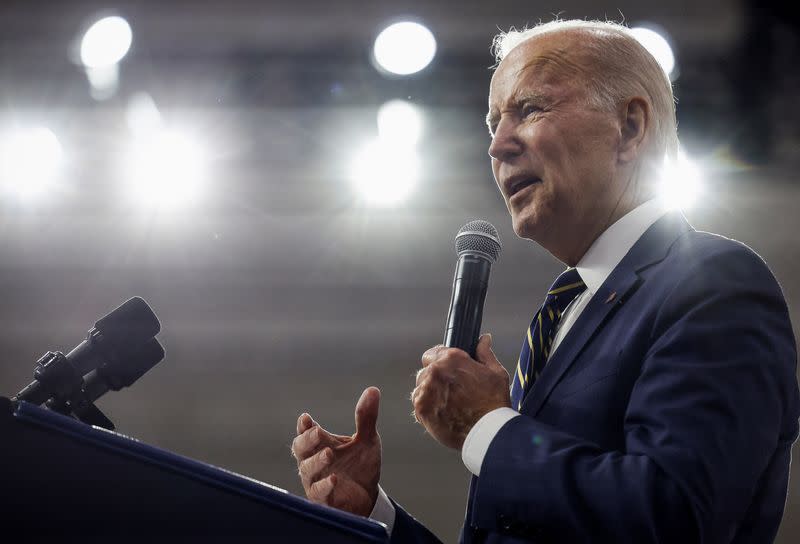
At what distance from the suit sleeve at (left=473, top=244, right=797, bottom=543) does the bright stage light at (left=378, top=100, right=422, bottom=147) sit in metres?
2.47

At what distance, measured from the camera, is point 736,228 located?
3.87 m

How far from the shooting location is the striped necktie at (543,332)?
1390 millimetres

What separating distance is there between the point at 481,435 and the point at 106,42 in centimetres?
295

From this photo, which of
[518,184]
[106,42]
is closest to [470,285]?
[518,184]

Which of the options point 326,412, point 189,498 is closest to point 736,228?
point 326,412

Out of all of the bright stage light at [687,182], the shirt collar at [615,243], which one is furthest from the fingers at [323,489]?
the bright stage light at [687,182]

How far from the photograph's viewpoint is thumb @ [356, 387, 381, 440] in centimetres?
144

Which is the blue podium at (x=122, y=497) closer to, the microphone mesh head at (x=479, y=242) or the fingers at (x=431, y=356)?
the fingers at (x=431, y=356)

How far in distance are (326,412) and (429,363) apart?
331 centimetres

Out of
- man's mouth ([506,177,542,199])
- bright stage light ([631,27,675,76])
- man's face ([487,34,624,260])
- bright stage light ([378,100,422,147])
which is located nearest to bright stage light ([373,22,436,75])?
bright stage light ([378,100,422,147])

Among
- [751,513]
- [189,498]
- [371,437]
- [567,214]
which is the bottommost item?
[189,498]

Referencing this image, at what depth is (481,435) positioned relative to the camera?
1.13 m

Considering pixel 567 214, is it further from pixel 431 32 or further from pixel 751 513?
pixel 431 32

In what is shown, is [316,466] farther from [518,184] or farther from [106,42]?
[106,42]
